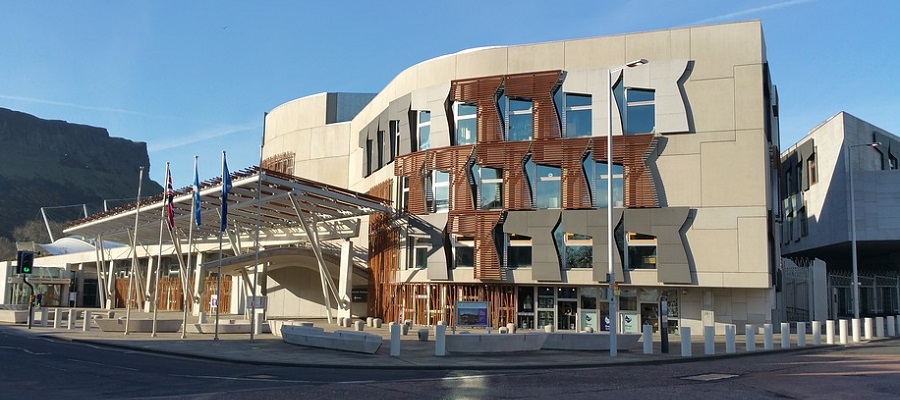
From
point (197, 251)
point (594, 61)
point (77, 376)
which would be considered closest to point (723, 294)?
point (594, 61)

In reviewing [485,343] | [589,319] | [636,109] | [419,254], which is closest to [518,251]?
[589,319]

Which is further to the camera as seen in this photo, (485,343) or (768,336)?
(768,336)

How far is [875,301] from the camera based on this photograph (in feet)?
204

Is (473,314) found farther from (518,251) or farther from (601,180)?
(601,180)

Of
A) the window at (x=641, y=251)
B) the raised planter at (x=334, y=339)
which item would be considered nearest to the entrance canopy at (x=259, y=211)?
the raised planter at (x=334, y=339)

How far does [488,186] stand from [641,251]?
8628 millimetres

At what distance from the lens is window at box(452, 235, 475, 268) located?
38875 millimetres

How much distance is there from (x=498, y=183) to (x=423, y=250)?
6.31 m

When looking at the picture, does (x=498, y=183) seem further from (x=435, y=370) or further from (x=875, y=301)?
(x=875, y=301)

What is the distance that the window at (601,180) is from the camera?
35.8m

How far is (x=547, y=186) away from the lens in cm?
3731

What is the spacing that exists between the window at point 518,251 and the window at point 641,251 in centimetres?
517

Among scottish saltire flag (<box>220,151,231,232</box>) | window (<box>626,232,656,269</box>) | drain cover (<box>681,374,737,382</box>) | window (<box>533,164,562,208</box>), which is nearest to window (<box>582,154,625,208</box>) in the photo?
window (<box>533,164,562,208</box>)

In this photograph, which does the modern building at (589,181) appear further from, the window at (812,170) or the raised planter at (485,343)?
the window at (812,170)
